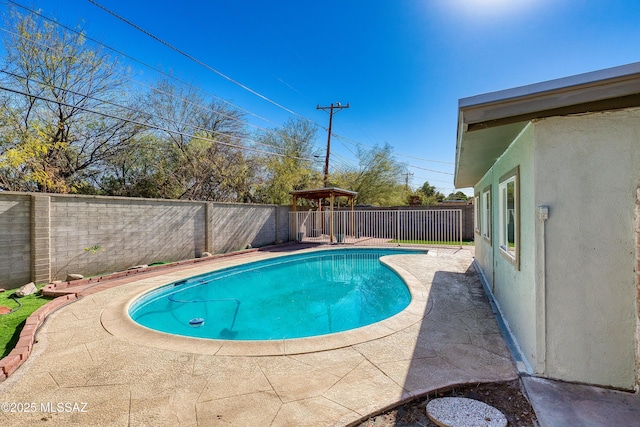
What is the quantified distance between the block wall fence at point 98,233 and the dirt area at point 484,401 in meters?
8.00

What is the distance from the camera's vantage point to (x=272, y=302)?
22.3 ft

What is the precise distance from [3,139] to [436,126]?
65.9ft

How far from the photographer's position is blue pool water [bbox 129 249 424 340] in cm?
525

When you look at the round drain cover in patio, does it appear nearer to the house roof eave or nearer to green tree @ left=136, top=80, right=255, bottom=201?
the house roof eave

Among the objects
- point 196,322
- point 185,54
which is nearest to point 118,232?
point 196,322

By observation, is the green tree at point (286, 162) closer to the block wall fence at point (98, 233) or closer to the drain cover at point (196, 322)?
the block wall fence at point (98, 233)

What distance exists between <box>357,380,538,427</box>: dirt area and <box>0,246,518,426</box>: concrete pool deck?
0.22 ft

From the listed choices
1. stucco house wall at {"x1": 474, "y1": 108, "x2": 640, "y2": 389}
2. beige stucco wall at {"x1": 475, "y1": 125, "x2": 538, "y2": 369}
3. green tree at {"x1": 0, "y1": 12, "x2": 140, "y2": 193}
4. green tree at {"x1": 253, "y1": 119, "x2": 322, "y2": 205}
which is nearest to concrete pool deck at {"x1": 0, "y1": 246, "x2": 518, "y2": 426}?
beige stucco wall at {"x1": 475, "y1": 125, "x2": 538, "y2": 369}

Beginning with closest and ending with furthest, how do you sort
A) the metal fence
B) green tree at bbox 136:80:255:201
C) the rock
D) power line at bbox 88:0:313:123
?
1. the rock
2. power line at bbox 88:0:313:123
3. green tree at bbox 136:80:255:201
4. the metal fence

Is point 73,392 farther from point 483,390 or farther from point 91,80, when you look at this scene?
point 91,80

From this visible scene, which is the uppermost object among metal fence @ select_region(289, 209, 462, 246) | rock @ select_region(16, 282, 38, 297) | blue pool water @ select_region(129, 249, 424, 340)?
metal fence @ select_region(289, 209, 462, 246)

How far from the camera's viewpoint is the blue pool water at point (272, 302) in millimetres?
5250

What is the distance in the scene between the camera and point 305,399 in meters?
2.49

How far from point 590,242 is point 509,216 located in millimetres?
1600
